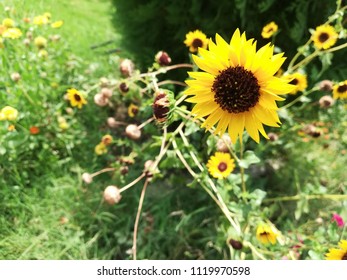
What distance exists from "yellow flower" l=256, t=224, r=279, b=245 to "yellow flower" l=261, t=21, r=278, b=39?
2.01ft

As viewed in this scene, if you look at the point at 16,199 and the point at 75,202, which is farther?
the point at 75,202

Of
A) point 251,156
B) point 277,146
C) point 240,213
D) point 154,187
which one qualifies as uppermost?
point 277,146

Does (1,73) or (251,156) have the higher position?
(1,73)

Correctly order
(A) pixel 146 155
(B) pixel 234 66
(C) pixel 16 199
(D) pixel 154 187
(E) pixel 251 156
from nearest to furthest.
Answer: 1. (B) pixel 234 66
2. (E) pixel 251 156
3. (C) pixel 16 199
4. (A) pixel 146 155
5. (D) pixel 154 187

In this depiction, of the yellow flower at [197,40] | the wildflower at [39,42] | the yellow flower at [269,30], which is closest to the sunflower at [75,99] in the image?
the wildflower at [39,42]


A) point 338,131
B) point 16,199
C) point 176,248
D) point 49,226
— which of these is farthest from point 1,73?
point 338,131

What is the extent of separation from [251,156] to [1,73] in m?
1.02

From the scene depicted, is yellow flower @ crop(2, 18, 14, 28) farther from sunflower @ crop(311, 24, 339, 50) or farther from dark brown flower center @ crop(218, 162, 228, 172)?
sunflower @ crop(311, 24, 339, 50)

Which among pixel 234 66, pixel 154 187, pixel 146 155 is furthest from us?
pixel 154 187

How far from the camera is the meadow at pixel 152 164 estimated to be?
3.98 feet

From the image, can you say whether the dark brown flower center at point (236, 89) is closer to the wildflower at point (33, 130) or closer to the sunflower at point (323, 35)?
the sunflower at point (323, 35)

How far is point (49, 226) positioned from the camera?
1.45m

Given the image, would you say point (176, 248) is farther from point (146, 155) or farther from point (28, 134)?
point (28, 134)

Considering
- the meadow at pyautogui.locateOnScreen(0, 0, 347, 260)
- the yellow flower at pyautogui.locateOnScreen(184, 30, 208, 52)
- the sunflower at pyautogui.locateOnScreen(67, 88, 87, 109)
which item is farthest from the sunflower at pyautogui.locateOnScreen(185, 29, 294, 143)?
the sunflower at pyautogui.locateOnScreen(67, 88, 87, 109)
